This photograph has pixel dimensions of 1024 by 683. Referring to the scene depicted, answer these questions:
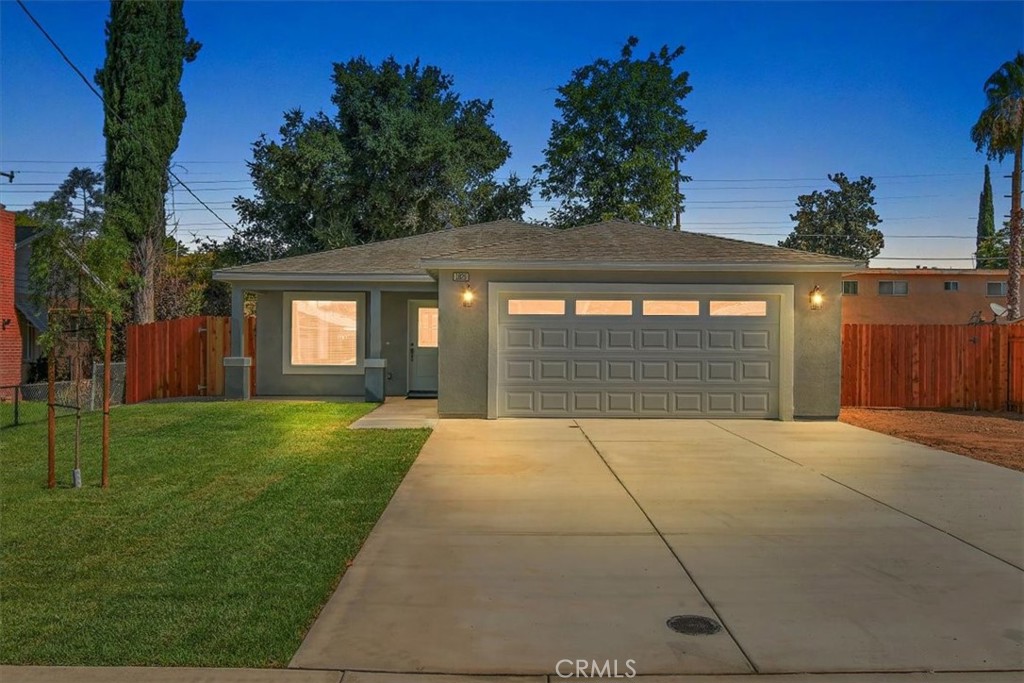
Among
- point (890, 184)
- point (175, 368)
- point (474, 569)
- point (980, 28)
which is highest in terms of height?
point (890, 184)

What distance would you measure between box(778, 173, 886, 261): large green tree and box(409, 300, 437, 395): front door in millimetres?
30495

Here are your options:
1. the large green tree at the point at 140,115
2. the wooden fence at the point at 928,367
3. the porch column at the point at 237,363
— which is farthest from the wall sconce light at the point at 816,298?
the large green tree at the point at 140,115

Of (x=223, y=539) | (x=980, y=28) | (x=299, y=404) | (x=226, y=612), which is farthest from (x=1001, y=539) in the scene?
(x=980, y=28)

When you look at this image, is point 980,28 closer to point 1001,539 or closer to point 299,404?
point 1001,539

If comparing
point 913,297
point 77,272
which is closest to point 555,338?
point 77,272

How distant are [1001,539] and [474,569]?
3957 mm

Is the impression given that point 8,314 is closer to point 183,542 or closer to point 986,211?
point 183,542

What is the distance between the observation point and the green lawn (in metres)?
3.31

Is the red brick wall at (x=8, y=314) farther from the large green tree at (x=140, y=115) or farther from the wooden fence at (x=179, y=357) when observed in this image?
the wooden fence at (x=179, y=357)

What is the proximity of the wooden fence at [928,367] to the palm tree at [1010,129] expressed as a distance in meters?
10.7

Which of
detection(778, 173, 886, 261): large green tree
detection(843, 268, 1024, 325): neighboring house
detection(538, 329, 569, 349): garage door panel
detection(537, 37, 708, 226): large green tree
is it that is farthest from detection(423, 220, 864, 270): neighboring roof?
detection(778, 173, 886, 261): large green tree

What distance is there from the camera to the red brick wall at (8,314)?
17156 millimetres

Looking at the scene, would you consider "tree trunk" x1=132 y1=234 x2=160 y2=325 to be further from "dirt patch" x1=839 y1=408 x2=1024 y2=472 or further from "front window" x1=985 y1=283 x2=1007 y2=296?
"front window" x1=985 y1=283 x2=1007 y2=296

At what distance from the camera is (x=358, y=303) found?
1497cm
